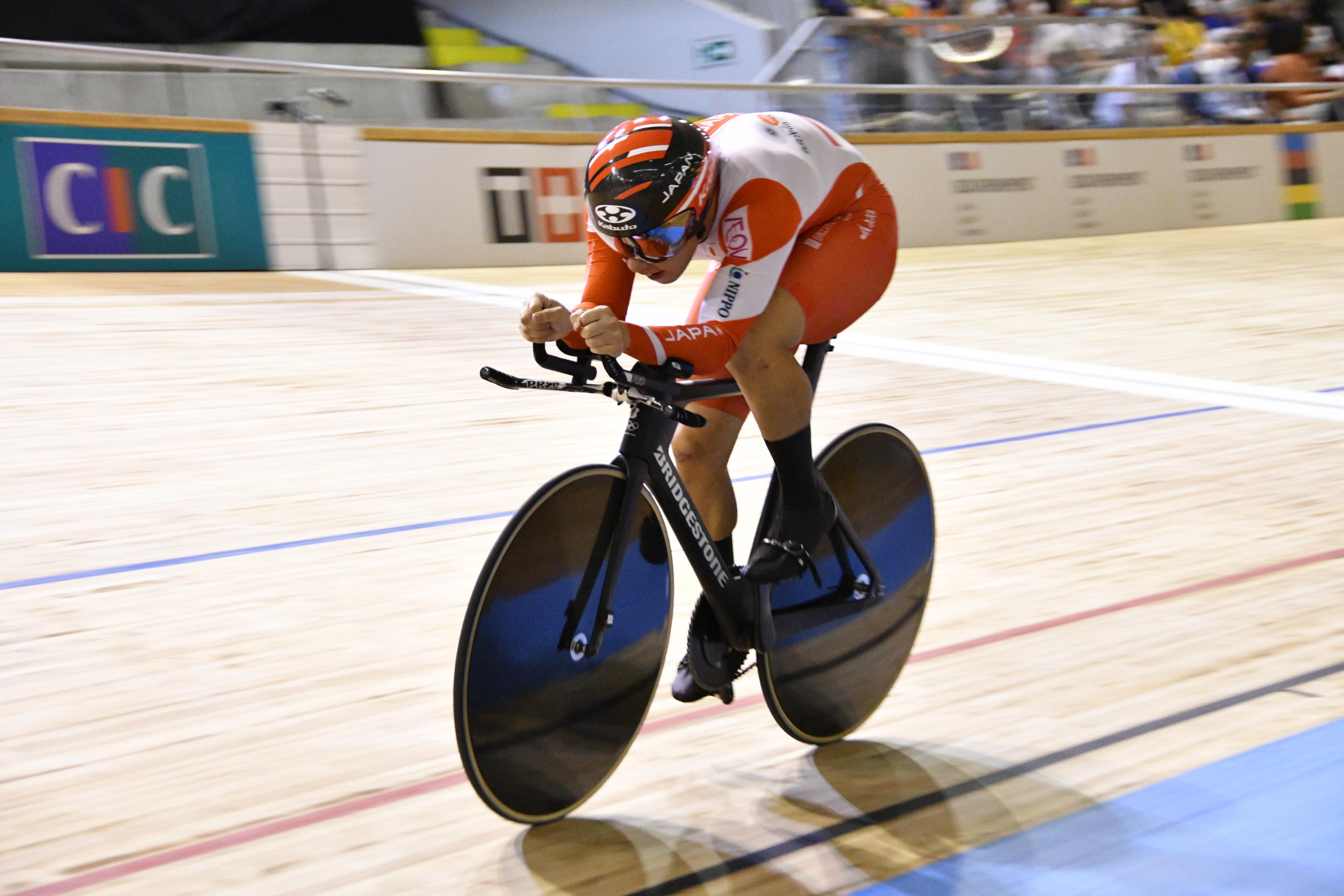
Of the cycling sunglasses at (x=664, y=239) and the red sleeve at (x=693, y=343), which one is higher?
the cycling sunglasses at (x=664, y=239)

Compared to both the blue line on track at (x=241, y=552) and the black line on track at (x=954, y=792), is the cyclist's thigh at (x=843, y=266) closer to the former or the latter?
the black line on track at (x=954, y=792)

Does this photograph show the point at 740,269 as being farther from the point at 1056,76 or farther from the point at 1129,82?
the point at 1129,82

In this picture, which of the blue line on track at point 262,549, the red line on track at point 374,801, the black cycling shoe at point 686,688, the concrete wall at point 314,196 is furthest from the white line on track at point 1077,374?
the black cycling shoe at point 686,688

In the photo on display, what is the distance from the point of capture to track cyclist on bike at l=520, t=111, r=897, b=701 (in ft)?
5.66

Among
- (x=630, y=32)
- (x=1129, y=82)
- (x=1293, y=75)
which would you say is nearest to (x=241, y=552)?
(x=1129, y=82)

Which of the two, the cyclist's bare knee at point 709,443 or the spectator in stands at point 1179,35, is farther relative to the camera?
the spectator in stands at point 1179,35

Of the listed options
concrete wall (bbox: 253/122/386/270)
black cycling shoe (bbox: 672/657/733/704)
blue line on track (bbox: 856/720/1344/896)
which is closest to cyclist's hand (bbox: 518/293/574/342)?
black cycling shoe (bbox: 672/657/733/704)

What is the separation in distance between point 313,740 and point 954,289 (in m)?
6.05

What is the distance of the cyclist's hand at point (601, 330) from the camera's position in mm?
1550

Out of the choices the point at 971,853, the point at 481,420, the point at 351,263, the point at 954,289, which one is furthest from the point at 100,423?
the point at 954,289

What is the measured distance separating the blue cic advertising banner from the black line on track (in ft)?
19.9

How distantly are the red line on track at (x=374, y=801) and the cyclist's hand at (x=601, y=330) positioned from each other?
0.80 m

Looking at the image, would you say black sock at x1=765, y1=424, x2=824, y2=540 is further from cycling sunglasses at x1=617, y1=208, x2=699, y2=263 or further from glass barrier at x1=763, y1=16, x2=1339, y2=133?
glass barrier at x1=763, y1=16, x2=1339, y2=133

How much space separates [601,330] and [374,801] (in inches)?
33.2
